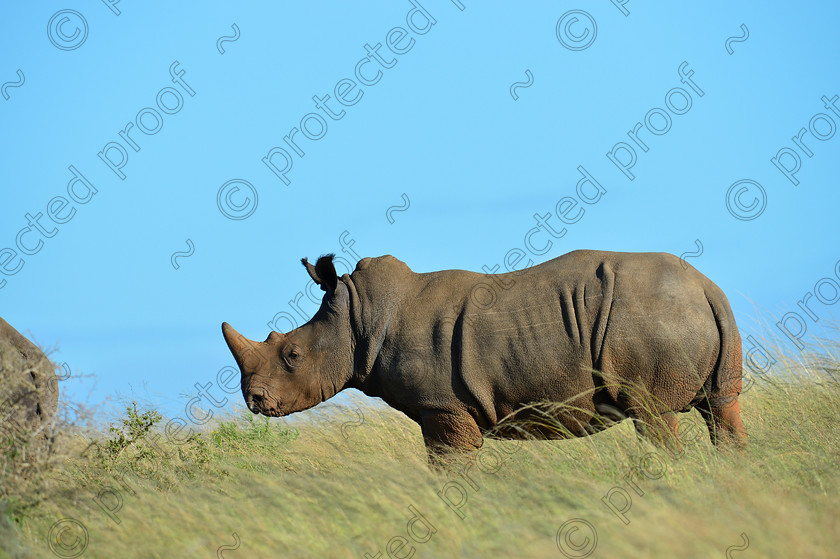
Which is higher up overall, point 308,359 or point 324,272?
point 324,272

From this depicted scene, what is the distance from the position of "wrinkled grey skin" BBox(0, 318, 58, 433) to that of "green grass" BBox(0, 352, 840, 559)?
17.1 inches

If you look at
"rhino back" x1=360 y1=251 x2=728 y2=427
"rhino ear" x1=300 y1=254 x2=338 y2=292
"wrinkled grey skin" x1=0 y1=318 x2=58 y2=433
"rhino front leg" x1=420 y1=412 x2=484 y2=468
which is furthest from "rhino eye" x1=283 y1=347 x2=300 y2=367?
"wrinkled grey skin" x1=0 y1=318 x2=58 y2=433

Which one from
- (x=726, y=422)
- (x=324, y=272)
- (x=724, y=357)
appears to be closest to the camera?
(x=724, y=357)

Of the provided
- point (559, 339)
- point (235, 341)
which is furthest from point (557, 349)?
point (235, 341)

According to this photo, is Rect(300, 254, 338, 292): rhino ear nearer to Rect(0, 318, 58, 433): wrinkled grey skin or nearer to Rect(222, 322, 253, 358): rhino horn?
Rect(222, 322, 253, 358): rhino horn

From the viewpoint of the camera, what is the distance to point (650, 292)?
7543 mm

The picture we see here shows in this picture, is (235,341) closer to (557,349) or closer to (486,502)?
(557,349)

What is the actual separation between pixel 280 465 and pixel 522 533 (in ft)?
14.6

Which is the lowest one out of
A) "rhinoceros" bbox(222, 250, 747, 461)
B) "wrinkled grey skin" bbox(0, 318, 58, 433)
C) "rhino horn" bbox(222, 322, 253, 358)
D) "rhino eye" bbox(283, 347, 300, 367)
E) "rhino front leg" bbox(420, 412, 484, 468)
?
"wrinkled grey skin" bbox(0, 318, 58, 433)


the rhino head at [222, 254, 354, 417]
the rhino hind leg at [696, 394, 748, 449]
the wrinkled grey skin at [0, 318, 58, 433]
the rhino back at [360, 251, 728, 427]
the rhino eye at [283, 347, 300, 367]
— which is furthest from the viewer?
the rhino eye at [283, 347, 300, 367]

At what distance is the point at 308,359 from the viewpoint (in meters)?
8.52

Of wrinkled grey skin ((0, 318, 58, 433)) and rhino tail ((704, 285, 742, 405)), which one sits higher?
rhino tail ((704, 285, 742, 405))

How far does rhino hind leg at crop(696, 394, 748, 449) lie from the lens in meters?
7.74

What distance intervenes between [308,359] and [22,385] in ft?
7.95
